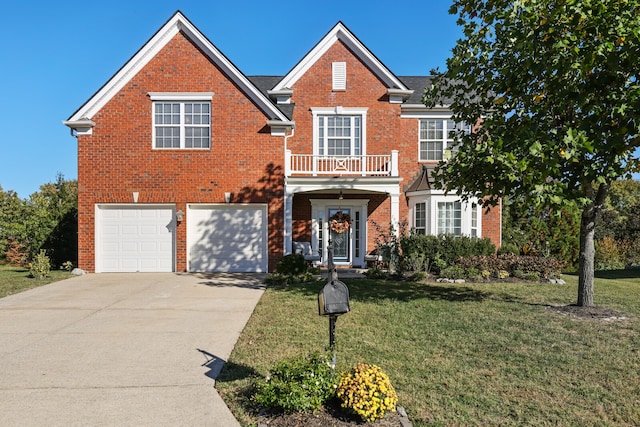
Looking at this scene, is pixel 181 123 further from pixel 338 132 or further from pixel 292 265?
pixel 292 265

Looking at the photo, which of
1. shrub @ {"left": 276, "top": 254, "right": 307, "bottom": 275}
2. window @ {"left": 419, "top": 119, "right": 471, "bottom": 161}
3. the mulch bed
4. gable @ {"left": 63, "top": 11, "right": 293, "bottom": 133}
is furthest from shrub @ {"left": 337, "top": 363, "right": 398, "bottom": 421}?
window @ {"left": 419, "top": 119, "right": 471, "bottom": 161}

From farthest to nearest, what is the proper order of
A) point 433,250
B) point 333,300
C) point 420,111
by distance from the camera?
1. point 420,111
2. point 433,250
3. point 333,300

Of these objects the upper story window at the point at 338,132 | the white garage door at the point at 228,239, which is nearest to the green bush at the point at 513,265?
the upper story window at the point at 338,132

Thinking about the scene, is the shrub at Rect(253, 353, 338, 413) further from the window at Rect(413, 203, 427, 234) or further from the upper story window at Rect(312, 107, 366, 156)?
the upper story window at Rect(312, 107, 366, 156)

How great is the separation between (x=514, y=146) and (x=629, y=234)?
21319 millimetres

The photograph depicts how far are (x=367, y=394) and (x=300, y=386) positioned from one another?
64 centimetres

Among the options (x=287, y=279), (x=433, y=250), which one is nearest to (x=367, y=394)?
(x=287, y=279)

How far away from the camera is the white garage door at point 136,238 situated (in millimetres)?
14398

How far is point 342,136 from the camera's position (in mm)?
16188

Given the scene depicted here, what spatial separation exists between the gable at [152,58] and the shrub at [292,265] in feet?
15.8

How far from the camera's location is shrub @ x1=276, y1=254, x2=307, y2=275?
12.7 m

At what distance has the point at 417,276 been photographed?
42.1 feet

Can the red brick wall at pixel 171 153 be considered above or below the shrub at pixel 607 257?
above

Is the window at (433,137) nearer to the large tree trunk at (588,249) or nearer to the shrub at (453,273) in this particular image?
the shrub at (453,273)
